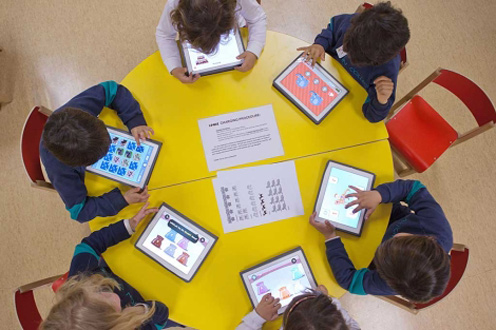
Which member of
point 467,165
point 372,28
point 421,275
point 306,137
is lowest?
point 421,275

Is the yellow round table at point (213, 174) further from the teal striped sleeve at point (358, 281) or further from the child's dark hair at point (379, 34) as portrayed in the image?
the child's dark hair at point (379, 34)

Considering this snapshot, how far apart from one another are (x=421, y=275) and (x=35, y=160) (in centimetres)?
159

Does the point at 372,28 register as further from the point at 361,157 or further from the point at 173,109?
the point at 173,109

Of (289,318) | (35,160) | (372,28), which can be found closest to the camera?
(289,318)

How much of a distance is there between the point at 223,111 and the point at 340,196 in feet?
2.07

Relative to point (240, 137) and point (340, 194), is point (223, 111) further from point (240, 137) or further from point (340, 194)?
point (340, 194)

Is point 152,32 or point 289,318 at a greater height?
point 152,32

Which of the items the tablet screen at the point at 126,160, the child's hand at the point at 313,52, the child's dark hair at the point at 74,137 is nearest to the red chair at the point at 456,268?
the child's hand at the point at 313,52

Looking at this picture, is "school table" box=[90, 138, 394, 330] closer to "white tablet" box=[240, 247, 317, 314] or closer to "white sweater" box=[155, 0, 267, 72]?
"white tablet" box=[240, 247, 317, 314]

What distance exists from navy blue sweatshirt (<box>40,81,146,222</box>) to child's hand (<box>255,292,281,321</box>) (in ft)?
2.24

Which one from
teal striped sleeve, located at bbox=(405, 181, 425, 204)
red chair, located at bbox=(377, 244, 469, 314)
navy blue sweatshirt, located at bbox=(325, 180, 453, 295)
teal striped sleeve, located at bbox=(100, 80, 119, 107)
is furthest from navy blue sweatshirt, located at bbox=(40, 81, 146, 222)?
red chair, located at bbox=(377, 244, 469, 314)

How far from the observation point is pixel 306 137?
1563 millimetres

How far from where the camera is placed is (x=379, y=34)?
136 centimetres

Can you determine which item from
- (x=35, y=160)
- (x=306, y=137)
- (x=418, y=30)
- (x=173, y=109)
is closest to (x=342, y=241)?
(x=306, y=137)
